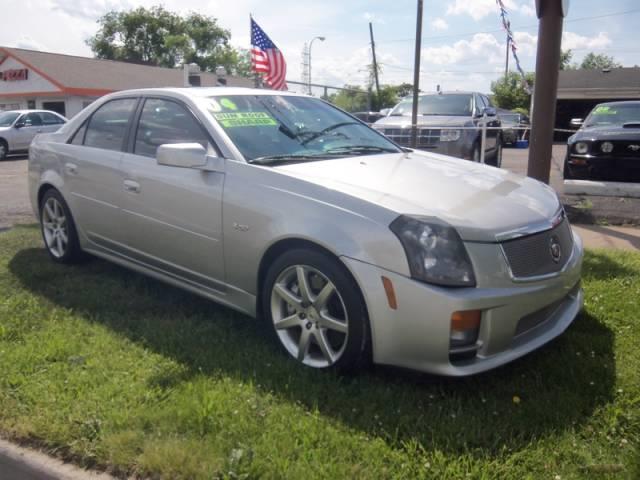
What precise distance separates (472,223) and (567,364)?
1.01 metres

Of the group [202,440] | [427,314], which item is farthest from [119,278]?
[427,314]

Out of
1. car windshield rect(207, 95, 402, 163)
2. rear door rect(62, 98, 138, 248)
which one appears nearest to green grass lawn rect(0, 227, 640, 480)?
rear door rect(62, 98, 138, 248)

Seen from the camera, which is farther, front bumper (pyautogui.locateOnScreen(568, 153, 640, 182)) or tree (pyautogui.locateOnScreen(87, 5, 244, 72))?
tree (pyautogui.locateOnScreen(87, 5, 244, 72))

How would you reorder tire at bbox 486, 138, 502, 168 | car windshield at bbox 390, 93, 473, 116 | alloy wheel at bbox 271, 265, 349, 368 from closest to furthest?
alloy wheel at bbox 271, 265, 349, 368
car windshield at bbox 390, 93, 473, 116
tire at bbox 486, 138, 502, 168

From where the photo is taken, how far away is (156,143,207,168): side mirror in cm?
379

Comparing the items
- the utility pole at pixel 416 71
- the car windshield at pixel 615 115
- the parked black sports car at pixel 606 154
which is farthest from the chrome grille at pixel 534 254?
the car windshield at pixel 615 115

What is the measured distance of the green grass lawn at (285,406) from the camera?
8.59 ft

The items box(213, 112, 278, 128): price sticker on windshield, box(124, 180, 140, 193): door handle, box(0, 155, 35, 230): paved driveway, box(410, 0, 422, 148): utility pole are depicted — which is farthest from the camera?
box(410, 0, 422, 148): utility pole

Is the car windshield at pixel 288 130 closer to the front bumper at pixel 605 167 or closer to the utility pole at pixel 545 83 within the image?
the utility pole at pixel 545 83

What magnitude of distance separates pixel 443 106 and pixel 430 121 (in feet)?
2.81

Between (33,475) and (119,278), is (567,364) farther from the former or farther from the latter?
(119,278)

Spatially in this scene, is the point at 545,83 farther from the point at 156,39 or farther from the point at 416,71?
the point at 156,39

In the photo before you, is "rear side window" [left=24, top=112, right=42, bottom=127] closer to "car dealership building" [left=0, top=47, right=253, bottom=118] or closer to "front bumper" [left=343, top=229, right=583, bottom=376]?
"car dealership building" [left=0, top=47, right=253, bottom=118]

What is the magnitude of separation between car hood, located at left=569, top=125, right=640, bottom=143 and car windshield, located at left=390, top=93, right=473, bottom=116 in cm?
288
